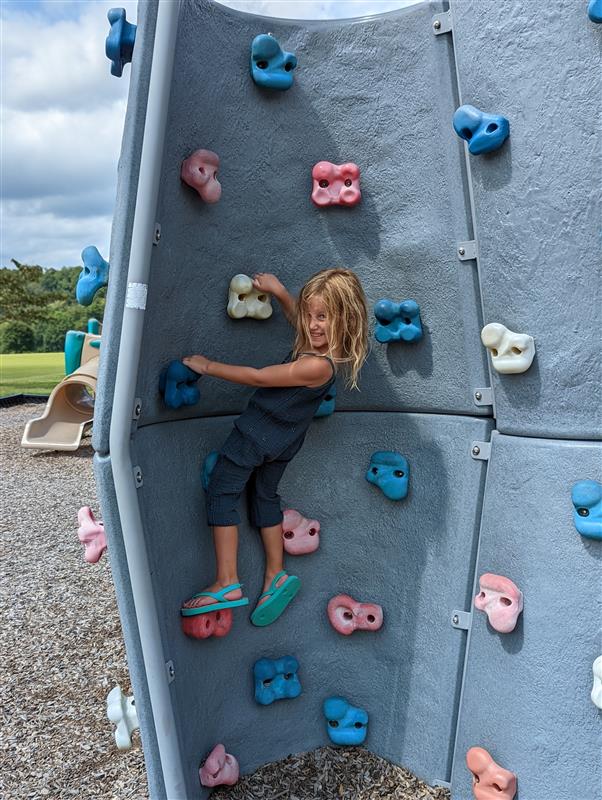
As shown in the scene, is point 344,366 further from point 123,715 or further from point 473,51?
point 123,715

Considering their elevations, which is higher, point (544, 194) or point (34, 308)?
point (34, 308)

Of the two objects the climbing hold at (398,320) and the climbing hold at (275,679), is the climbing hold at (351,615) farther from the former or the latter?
the climbing hold at (398,320)

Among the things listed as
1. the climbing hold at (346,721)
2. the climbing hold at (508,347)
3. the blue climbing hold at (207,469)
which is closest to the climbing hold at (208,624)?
the blue climbing hold at (207,469)

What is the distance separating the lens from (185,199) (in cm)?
205

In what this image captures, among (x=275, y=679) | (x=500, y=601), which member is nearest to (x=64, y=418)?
(x=275, y=679)

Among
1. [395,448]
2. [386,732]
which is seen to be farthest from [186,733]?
[395,448]

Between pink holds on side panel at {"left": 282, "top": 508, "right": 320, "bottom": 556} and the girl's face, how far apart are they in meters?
0.63

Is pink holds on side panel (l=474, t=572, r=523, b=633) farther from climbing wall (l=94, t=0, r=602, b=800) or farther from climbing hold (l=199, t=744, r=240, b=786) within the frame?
climbing hold (l=199, t=744, r=240, b=786)

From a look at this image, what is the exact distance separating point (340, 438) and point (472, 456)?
1.56ft

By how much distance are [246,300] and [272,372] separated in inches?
12.0

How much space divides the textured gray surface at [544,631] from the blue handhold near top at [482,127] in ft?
2.75

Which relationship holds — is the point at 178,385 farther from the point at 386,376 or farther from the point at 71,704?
the point at 71,704

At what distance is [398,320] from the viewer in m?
2.32

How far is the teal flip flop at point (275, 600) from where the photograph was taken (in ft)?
7.87
